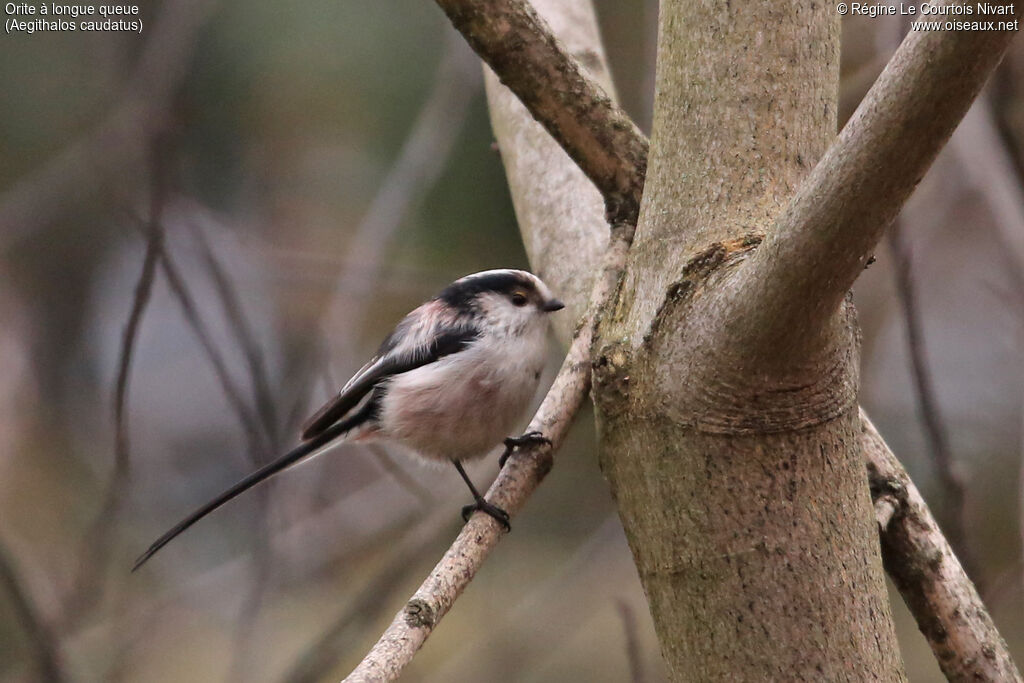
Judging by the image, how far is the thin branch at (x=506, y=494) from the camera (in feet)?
3.65

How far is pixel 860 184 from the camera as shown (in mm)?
926

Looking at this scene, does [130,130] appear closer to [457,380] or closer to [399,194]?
[399,194]

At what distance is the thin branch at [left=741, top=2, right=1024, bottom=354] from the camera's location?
33.8 inches

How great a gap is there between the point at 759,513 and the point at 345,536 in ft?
→ 7.26

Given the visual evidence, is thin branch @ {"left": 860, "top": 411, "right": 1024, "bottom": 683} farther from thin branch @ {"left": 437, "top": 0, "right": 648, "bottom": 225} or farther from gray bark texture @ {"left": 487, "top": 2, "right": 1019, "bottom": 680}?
thin branch @ {"left": 437, "top": 0, "right": 648, "bottom": 225}

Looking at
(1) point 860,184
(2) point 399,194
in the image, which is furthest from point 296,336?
(1) point 860,184

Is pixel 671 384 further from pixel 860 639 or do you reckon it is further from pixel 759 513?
pixel 860 639

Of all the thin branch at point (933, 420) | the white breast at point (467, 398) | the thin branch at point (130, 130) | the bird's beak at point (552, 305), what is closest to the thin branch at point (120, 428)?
the thin branch at point (130, 130)

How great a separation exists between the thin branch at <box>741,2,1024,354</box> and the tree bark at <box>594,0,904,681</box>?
0.06 metres

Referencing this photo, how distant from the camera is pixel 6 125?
401cm

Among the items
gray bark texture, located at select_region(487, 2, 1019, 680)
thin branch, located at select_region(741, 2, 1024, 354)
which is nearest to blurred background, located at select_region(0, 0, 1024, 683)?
gray bark texture, located at select_region(487, 2, 1019, 680)

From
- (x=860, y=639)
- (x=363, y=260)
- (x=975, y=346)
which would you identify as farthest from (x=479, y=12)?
(x=975, y=346)

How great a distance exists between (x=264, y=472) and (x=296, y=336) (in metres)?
1.89

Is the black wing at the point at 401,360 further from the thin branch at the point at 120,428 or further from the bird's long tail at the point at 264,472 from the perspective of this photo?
the thin branch at the point at 120,428
